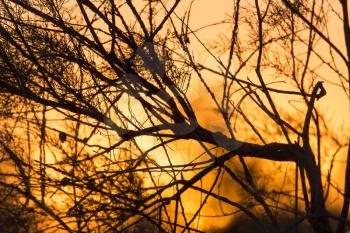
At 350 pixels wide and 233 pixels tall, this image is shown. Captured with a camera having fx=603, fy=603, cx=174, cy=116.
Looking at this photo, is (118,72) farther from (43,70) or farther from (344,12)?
(344,12)

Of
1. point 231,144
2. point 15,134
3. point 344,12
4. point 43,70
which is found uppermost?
point 15,134

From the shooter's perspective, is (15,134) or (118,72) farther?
(15,134)

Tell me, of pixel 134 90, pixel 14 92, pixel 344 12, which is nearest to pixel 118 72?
pixel 134 90

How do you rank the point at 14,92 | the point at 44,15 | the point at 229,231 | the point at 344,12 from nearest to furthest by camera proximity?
the point at 344,12, the point at 44,15, the point at 14,92, the point at 229,231

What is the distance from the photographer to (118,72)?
2.87 meters

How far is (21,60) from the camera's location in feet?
10.7

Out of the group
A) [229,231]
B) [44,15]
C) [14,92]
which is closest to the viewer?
[44,15]

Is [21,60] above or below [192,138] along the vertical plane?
above

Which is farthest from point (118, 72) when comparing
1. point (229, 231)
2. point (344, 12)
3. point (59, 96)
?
point (229, 231)

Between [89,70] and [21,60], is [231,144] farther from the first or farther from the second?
[21,60]

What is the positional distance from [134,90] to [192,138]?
0.37m

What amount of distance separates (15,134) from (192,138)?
2.35m

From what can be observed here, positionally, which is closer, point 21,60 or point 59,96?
point 59,96

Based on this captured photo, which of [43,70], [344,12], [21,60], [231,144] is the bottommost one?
[231,144]
